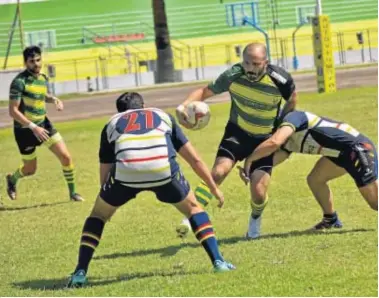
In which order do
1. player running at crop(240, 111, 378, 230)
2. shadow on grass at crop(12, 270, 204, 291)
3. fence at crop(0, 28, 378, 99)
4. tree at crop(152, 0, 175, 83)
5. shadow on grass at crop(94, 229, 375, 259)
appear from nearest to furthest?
1. shadow on grass at crop(12, 270, 204, 291)
2. player running at crop(240, 111, 378, 230)
3. shadow on grass at crop(94, 229, 375, 259)
4. tree at crop(152, 0, 175, 83)
5. fence at crop(0, 28, 378, 99)

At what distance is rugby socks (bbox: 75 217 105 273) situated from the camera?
8.38 meters

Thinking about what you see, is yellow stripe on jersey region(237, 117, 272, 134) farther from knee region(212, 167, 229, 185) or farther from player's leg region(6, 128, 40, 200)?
player's leg region(6, 128, 40, 200)

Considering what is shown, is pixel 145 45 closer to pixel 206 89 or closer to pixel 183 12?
pixel 183 12

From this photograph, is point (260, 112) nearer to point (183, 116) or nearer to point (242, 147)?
point (242, 147)

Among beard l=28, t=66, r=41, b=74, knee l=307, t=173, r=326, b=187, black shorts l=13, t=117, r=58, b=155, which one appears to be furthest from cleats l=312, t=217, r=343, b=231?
black shorts l=13, t=117, r=58, b=155

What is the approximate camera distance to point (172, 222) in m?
11.7

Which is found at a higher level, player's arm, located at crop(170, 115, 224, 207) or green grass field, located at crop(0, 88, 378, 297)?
player's arm, located at crop(170, 115, 224, 207)

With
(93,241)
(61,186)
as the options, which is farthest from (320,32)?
(93,241)

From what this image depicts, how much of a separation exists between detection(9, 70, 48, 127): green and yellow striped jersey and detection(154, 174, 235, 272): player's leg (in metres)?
5.46

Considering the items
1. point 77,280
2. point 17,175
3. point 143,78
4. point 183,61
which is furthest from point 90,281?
point 183,61

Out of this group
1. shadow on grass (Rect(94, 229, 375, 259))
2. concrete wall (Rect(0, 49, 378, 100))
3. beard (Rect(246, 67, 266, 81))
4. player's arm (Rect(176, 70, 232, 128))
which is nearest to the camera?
beard (Rect(246, 67, 266, 81))

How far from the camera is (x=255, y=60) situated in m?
9.60

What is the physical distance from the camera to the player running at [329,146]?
9.45 m

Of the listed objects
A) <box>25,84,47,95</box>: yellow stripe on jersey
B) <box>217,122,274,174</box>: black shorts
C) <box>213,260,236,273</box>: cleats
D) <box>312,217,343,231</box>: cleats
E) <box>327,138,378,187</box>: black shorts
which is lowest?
<box>312,217,343,231</box>: cleats
